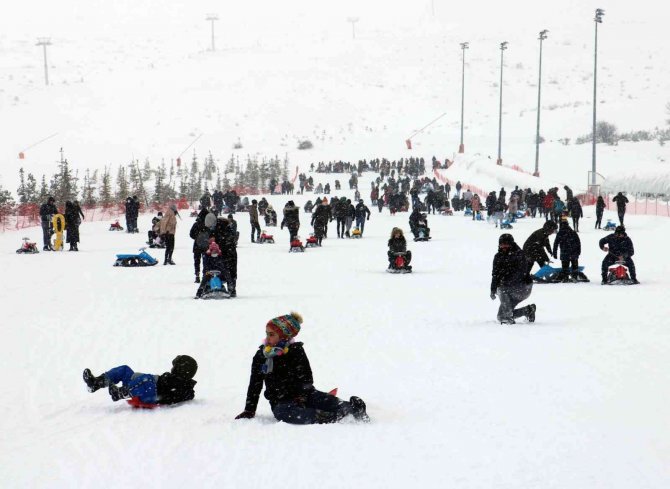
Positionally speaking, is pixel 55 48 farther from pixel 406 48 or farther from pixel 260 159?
pixel 260 159

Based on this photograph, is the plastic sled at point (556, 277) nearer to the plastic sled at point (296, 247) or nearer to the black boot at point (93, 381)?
the plastic sled at point (296, 247)

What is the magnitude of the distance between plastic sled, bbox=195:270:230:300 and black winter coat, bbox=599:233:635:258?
7.09 meters

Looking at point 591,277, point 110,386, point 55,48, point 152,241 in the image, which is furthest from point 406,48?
point 110,386

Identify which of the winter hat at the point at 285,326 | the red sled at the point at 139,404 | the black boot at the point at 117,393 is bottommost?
the red sled at the point at 139,404

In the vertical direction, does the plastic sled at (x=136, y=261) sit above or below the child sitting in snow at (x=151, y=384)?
below

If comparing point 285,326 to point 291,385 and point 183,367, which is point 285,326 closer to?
point 291,385

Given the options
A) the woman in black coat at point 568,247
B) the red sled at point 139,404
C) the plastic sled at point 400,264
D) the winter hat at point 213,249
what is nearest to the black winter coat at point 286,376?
the red sled at point 139,404

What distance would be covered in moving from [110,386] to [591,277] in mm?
13780

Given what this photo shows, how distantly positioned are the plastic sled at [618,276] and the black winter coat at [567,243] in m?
0.75

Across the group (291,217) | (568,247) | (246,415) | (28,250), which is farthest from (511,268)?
(28,250)

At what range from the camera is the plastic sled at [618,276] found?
59.3ft

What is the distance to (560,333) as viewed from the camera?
12.1 m

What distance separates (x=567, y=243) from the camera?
1819 centimetres

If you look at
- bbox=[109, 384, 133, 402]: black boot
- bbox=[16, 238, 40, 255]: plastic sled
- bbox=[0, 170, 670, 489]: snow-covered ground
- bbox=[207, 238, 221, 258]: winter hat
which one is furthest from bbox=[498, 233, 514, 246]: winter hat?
bbox=[16, 238, 40, 255]: plastic sled
